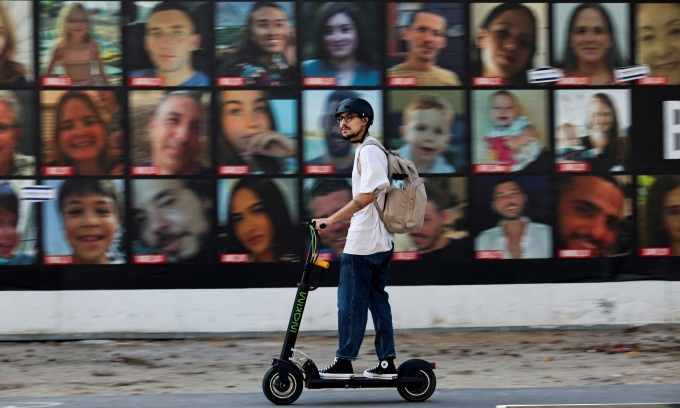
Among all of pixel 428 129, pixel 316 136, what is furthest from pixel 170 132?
pixel 428 129

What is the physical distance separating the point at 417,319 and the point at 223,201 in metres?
2.25

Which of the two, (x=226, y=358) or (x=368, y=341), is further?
(x=368, y=341)

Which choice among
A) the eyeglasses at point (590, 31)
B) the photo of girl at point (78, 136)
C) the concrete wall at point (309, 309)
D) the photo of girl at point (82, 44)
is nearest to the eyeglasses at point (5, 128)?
the photo of girl at point (78, 136)

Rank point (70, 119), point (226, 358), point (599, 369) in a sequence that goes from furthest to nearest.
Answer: point (70, 119), point (226, 358), point (599, 369)

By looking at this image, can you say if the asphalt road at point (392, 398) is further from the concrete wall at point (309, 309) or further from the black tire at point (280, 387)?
the concrete wall at point (309, 309)

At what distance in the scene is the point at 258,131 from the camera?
33.3 ft

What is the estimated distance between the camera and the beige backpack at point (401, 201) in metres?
6.82

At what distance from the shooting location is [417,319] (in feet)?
33.6

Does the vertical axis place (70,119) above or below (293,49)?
below

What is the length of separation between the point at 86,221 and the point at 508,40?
15.0ft

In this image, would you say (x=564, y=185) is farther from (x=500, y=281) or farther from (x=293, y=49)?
(x=293, y=49)

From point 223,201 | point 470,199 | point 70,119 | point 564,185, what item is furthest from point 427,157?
point 70,119

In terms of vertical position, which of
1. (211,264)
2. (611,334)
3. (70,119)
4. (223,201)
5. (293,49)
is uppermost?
(293,49)

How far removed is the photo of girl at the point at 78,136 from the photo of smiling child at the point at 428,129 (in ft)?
9.12
